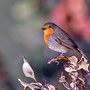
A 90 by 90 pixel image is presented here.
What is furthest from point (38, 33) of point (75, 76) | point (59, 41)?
point (75, 76)

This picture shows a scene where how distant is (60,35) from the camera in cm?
183

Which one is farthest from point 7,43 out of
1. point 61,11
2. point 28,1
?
point 61,11

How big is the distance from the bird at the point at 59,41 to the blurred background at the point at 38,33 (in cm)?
24

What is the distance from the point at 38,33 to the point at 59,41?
322cm

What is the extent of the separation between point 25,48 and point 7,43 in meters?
1.59

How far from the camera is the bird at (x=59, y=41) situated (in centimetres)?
162

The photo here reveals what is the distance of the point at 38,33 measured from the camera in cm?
506

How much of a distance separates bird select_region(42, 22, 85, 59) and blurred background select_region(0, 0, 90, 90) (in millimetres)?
244

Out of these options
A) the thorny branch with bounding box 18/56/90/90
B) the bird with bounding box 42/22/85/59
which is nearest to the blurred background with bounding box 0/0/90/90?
the bird with bounding box 42/22/85/59

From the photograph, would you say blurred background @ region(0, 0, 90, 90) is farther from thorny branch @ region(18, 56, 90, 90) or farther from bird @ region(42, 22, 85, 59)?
thorny branch @ region(18, 56, 90, 90)

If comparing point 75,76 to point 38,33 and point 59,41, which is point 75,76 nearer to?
point 59,41

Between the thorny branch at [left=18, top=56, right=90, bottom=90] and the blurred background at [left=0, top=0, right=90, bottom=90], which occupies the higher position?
the thorny branch at [left=18, top=56, right=90, bottom=90]

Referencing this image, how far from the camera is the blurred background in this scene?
3367mm

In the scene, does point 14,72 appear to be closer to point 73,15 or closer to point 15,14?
point 15,14
